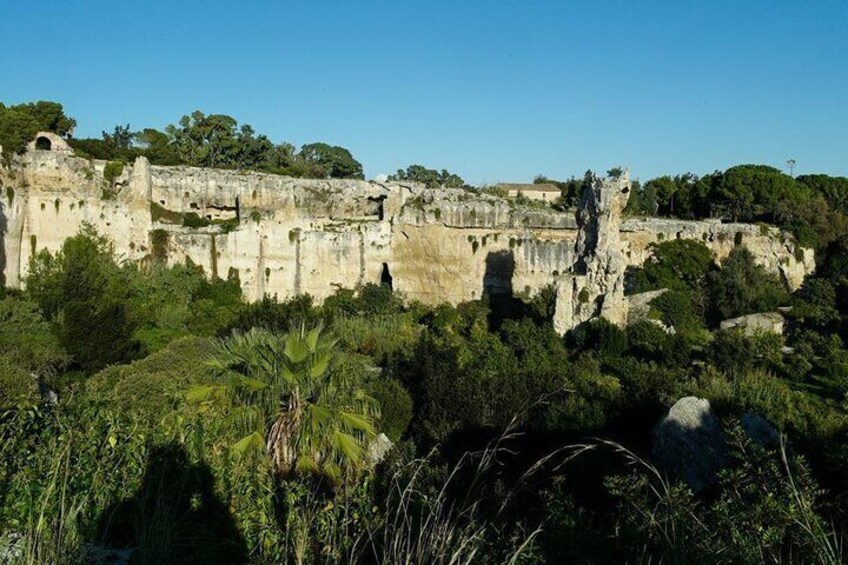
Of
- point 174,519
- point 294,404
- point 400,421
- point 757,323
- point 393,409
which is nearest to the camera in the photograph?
point 174,519

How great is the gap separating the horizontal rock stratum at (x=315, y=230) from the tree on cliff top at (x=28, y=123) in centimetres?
129

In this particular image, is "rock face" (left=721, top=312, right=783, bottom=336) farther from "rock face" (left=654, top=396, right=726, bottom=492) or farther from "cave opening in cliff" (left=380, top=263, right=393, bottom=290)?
"rock face" (left=654, top=396, right=726, bottom=492)

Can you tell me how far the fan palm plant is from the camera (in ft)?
27.6

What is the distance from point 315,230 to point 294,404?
19541 millimetres

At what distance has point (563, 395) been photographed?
1430 cm

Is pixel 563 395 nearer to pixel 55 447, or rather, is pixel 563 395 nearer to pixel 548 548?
pixel 548 548

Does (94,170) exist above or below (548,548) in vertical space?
above

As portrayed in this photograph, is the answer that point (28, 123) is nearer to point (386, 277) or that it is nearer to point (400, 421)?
point (386, 277)

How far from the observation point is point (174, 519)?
5.23 metres

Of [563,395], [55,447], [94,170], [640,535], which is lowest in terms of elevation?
[563,395]

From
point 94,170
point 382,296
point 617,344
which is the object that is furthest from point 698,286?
point 94,170

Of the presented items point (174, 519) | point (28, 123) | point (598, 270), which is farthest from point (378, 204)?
point (174, 519)

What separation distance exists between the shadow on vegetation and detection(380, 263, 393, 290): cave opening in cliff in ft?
72.1

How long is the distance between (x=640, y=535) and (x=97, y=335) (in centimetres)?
1634
